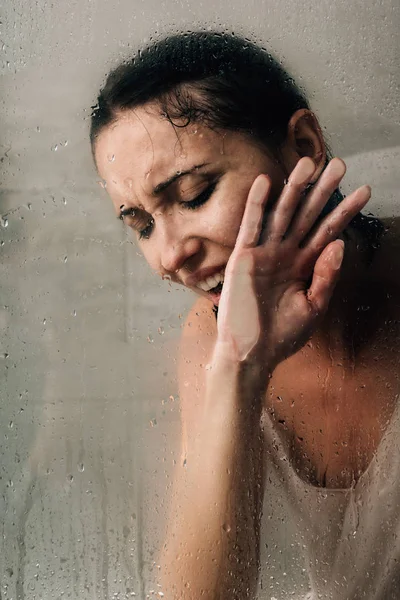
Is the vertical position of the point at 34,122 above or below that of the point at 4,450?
above

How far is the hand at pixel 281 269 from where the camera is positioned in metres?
0.57

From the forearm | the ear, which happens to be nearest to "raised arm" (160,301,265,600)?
the forearm

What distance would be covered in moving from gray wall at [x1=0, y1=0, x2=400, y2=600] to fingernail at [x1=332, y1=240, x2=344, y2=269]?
0.04 m

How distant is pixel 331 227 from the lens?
0.58m

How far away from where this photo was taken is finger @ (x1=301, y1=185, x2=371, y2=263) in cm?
58

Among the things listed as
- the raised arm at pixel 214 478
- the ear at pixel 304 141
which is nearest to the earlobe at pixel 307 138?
the ear at pixel 304 141

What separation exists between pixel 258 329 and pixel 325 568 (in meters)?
0.16

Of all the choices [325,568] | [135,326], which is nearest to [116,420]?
[135,326]

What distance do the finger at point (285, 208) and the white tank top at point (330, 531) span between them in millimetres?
118

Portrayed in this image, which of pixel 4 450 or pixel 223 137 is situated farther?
pixel 4 450

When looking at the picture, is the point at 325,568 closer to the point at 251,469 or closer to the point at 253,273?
the point at 251,469

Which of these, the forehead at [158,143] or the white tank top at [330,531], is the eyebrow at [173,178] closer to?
the forehead at [158,143]

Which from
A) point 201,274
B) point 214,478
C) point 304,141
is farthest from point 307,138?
point 214,478

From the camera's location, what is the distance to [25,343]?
0.65 metres
